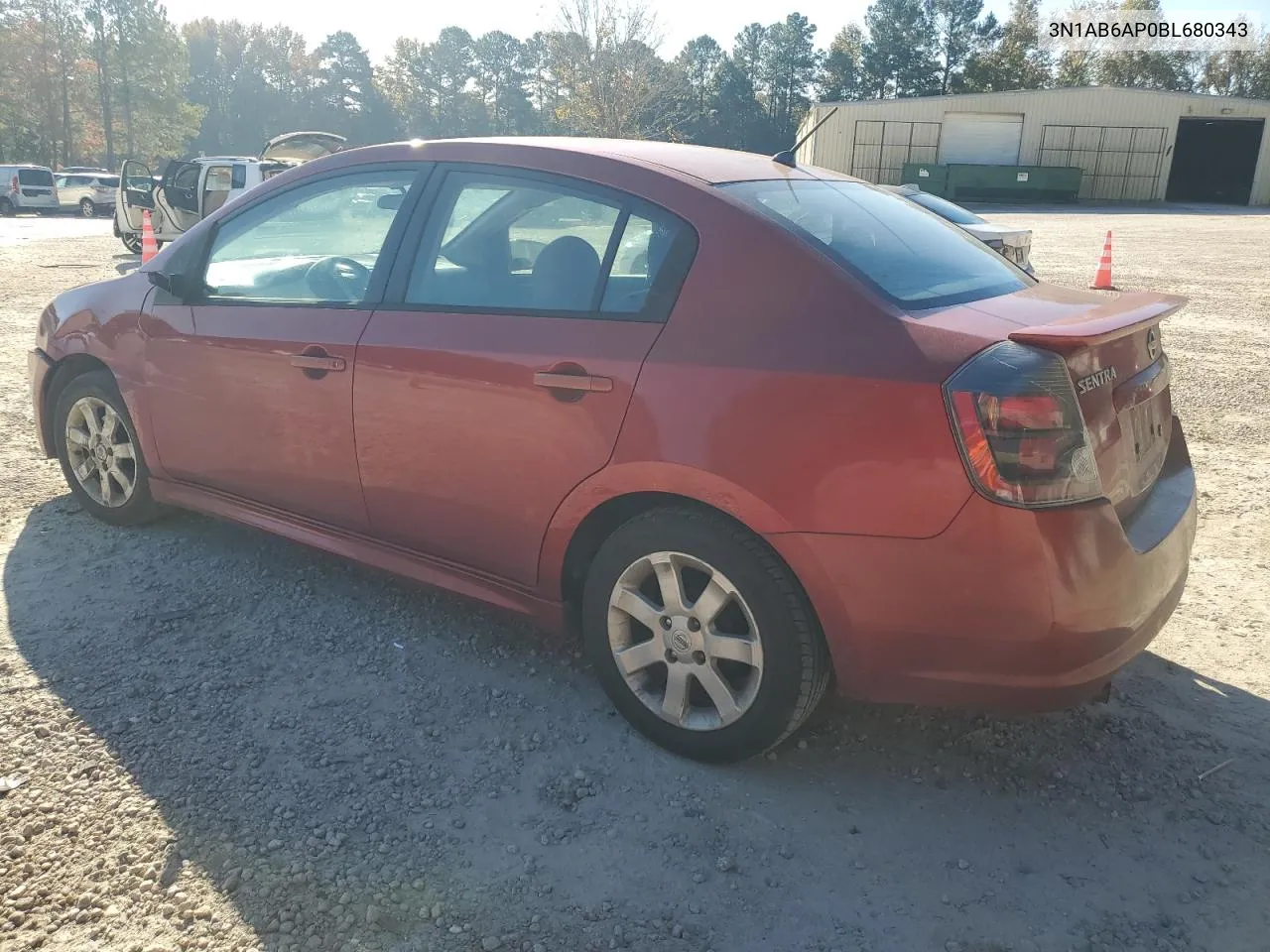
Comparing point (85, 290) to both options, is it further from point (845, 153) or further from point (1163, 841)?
point (845, 153)

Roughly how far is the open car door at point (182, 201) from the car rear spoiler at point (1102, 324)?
15.7m

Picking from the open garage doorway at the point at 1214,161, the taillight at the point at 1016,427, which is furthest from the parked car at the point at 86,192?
the open garage doorway at the point at 1214,161

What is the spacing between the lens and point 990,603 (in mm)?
2285

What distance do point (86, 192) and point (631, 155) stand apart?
3730 centimetres

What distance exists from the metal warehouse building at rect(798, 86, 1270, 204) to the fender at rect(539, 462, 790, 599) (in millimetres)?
41506

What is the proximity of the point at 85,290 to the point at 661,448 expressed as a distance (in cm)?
312

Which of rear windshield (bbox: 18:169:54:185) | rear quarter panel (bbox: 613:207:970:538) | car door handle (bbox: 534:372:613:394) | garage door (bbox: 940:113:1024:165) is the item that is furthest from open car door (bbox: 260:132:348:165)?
garage door (bbox: 940:113:1024:165)

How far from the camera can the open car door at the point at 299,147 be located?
632 inches

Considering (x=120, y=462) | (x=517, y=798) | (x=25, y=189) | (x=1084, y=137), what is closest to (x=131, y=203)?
(x=120, y=462)

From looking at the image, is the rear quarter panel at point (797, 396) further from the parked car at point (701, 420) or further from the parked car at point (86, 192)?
the parked car at point (86, 192)

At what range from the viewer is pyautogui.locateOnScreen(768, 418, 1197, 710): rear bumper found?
7.37 ft

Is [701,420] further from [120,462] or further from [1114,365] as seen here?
[120,462]

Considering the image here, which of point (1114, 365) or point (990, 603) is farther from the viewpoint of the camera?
point (1114, 365)

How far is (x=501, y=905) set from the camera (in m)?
2.28
